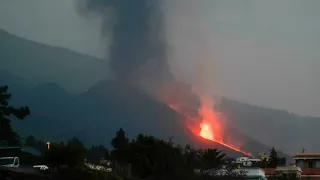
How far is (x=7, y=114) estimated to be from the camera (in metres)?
65.1

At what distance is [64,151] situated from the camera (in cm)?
4053

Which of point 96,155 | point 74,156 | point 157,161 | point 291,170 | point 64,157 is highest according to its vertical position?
point 96,155

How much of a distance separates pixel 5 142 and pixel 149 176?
3308 cm

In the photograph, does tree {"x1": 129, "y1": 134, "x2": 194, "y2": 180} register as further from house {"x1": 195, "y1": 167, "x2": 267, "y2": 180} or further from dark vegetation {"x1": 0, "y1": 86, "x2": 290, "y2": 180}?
Answer: house {"x1": 195, "y1": 167, "x2": 267, "y2": 180}

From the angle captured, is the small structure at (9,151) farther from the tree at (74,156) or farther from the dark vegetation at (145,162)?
the tree at (74,156)

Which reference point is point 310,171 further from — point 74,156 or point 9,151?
point 74,156

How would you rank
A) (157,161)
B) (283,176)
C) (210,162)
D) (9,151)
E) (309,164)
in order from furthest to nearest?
(309,164)
(283,176)
(9,151)
(210,162)
(157,161)

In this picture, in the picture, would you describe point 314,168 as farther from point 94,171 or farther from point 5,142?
point 94,171

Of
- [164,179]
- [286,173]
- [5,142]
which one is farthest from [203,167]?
[5,142]

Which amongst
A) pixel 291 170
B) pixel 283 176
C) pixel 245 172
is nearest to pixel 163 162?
pixel 245 172

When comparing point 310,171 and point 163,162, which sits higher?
point 310,171

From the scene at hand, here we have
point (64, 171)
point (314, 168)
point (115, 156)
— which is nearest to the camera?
point (64, 171)

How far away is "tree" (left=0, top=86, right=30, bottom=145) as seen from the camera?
63.0 meters

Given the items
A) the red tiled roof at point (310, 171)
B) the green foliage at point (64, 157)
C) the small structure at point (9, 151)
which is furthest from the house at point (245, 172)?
the small structure at point (9, 151)
